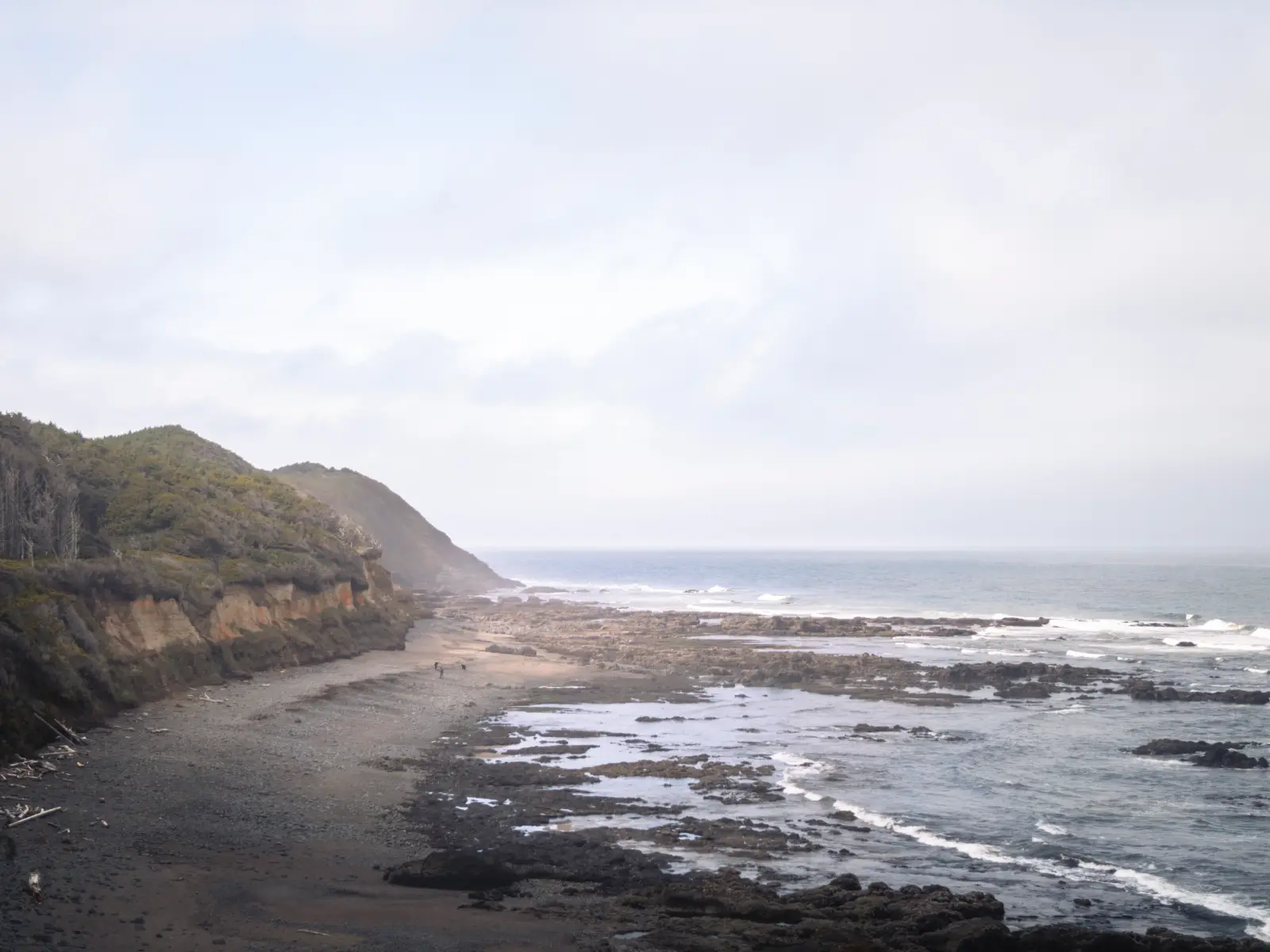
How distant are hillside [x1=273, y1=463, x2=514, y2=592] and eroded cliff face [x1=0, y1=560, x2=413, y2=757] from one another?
60.8 meters

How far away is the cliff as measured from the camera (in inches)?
872

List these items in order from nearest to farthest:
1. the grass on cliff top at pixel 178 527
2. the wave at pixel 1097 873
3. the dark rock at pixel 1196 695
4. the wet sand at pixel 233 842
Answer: the wet sand at pixel 233 842
the wave at pixel 1097 873
the grass on cliff top at pixel 178 527
the dark rock at pixel 1196 695

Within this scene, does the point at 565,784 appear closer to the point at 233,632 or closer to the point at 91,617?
the point at 91,617

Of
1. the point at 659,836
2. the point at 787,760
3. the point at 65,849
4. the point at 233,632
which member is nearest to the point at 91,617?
the point at 233,632

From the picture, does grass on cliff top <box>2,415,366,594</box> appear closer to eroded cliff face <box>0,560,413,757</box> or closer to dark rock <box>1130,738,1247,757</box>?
eroded cliff face <box>0,560,413,757</box>

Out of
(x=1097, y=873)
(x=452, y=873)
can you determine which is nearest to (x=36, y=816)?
(x=452, y=873)

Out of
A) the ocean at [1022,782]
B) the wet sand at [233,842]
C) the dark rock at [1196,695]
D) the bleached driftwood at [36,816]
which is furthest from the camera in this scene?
the dark rock at [1196,695]

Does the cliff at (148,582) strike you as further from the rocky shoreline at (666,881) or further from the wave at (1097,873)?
the wave at (1097,873)

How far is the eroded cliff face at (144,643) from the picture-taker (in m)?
20.5

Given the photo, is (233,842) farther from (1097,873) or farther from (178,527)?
(178,527)

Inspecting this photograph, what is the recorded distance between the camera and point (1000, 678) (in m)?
42.3

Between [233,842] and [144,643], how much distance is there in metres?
13.6

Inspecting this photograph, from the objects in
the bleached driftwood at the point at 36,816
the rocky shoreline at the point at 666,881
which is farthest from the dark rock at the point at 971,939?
the bleached driftwood at the point at 36,816

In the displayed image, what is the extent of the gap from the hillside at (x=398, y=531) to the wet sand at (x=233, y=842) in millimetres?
77635
